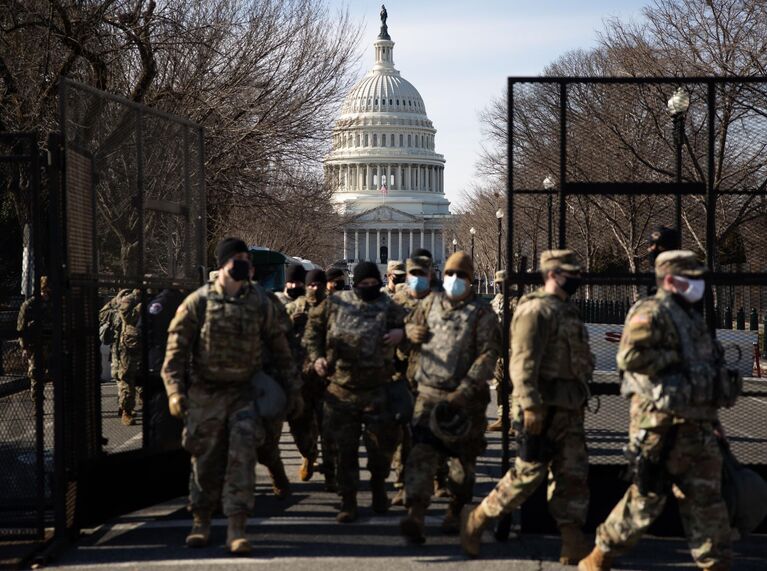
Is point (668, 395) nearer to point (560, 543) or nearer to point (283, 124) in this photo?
point (560, 543)

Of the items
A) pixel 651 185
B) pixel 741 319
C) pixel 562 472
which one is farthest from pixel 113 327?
pixel 562 472

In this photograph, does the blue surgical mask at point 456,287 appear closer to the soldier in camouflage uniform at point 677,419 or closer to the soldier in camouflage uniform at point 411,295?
the soldier in camouflage uniform at point 411,295

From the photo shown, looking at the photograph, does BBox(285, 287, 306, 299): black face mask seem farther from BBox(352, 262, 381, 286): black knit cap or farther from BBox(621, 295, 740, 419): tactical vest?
BBox(621, 295, 740, 419): tactical vest

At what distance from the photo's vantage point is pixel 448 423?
713 cm

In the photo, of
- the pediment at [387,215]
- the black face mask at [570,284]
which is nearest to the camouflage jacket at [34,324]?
the black face mask at [570,284]

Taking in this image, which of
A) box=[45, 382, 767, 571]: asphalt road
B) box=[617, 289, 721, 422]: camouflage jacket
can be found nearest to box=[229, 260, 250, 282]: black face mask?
box=[45, 382, 767, 571]: asphalt road

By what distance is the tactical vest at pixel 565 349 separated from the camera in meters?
6.61

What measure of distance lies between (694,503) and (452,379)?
6.08ft

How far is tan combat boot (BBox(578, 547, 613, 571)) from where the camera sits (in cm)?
609

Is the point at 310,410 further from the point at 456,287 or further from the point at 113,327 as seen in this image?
the point at 113,327

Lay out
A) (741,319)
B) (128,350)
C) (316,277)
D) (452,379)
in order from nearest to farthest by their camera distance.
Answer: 1. (452,379)
2. (316,277)
3. (128,350)
4. (741,319)

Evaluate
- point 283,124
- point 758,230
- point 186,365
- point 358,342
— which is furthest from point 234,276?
point 283,124

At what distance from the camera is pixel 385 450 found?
8047mm

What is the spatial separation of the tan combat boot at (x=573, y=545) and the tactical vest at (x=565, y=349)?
0.81 m
